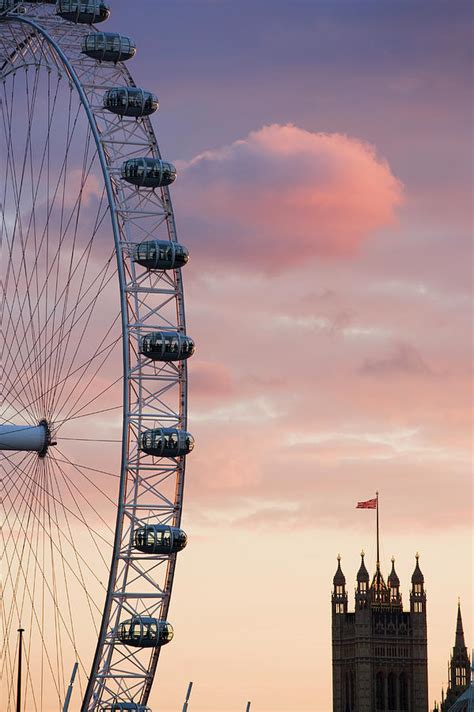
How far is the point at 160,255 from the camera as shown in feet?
247

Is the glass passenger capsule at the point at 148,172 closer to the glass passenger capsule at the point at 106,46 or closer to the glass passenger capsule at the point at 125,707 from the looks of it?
the glass passenger capsule at the point at 106,46

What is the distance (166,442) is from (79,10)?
1717 centimetres

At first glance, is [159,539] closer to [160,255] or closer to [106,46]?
[160,255]

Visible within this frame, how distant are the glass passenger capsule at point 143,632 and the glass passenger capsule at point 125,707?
2032 millimetres

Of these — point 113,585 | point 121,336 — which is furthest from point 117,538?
point 121,336

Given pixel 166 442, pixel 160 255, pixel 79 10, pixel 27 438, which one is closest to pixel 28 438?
pixel 27 438


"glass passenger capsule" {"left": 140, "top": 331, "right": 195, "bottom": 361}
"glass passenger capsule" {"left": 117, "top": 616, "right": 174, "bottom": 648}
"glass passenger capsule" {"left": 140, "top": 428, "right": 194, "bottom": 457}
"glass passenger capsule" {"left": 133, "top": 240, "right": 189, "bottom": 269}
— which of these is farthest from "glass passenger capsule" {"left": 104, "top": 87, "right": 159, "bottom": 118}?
"glass passenger capsule" {"left": 117, "top": 616, "right": 174, "bottom": 648}

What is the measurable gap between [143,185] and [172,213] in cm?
194

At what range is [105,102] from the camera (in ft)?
249

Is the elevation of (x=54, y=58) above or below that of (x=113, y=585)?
above

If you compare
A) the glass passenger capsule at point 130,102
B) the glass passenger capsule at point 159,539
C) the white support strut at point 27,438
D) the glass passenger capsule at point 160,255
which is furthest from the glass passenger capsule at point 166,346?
the glass passenger capsule at point 130,102

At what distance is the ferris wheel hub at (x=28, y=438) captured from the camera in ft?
233

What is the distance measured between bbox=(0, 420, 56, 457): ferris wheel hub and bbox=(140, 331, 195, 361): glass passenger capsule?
15.9 feet

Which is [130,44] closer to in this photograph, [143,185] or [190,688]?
[143,185]
